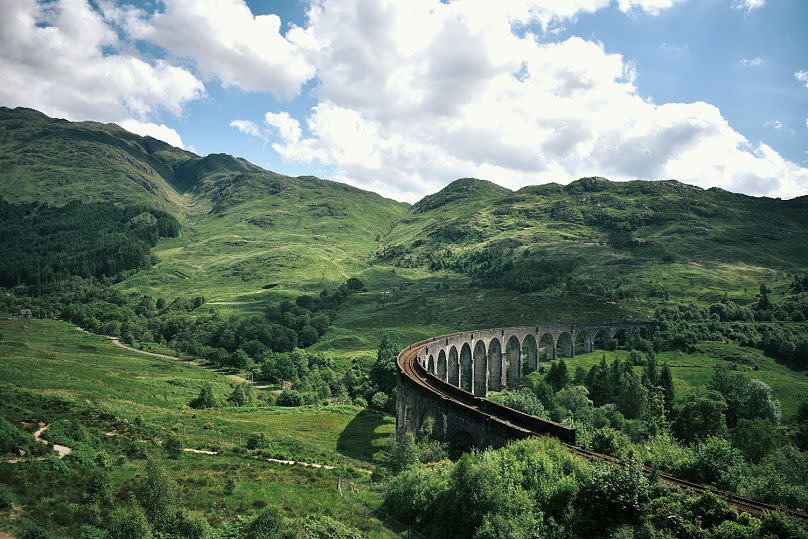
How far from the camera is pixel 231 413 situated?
72.4m

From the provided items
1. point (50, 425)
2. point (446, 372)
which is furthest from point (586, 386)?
point (50, 425)

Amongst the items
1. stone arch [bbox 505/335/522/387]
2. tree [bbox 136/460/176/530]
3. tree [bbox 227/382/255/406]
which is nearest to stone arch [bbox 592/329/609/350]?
stone arch [bbox 505/335/522/387]

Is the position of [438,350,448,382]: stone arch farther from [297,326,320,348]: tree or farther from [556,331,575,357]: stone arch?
[297,326,320,348]: tree

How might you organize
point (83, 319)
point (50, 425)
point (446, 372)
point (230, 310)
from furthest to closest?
1. point (230, 310)
2. point (83, 319)
3. point (446, 372)
4. point (50, 425)

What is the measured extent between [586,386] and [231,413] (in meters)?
57.3

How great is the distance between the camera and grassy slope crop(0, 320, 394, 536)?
33000 mm

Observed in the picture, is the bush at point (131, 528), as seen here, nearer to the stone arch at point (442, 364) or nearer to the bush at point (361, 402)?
the stone arch at point (442, 364)

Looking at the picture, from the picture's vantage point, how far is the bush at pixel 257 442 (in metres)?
50.4

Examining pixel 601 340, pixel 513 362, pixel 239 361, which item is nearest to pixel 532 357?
pixel 513 362

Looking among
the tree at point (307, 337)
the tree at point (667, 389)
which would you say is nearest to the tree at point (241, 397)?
the tree at point (307, 337)

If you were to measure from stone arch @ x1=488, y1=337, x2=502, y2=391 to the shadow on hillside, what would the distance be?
96.7ft

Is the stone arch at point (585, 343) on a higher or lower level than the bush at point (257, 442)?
higher

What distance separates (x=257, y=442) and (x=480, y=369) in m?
54.5

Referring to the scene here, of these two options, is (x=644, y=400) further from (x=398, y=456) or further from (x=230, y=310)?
(x=230, y=310)
